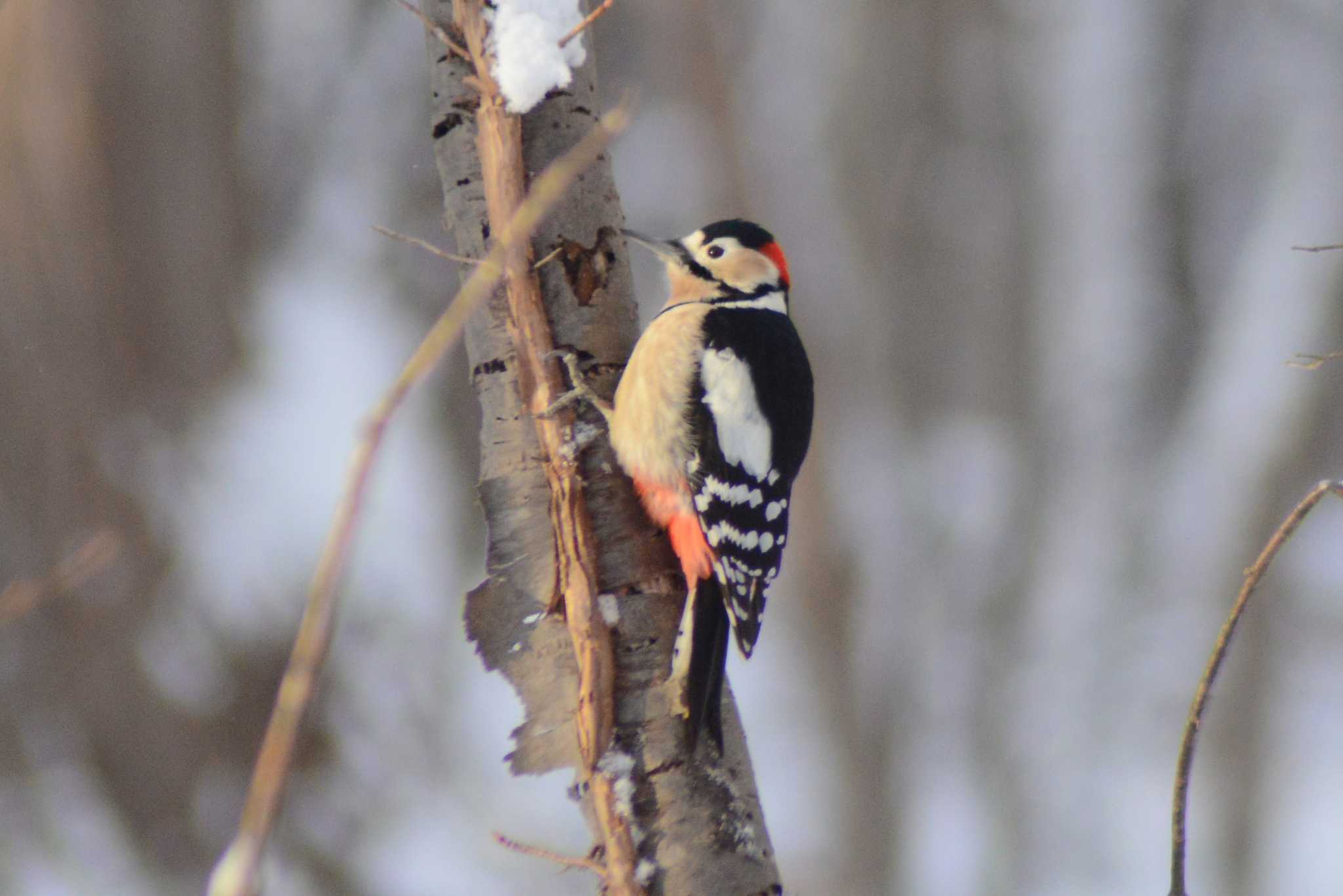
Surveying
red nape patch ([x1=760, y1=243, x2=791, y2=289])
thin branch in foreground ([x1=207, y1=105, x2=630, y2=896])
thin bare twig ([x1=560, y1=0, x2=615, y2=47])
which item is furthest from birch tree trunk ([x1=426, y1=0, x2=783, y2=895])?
thin branch in foreground ([x1=207, y1=105, x2=630, y2=896])

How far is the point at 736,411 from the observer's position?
288 centimetres

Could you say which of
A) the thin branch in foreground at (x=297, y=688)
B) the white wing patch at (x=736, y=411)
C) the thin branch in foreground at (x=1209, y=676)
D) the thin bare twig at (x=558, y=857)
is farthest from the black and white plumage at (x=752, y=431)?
the thin branch in foreground at (x=297, y=688)

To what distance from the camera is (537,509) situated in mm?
2312

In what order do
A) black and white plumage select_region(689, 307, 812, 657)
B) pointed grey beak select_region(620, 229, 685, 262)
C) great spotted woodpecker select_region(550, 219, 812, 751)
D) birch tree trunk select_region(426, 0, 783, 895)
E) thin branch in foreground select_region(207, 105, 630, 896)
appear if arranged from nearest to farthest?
1. thin branch in foreground select_region(207, 105, 630, 896)
2. birch tree trunk select_region(426, 0, 783, 895)
3. great spotted woodpecker select_region(550, 219, 812, 751)
4. black and white plumage select_region(689, 307, 812, 657)
5. pointed grey beak select_region(620, 229, 685, 262)

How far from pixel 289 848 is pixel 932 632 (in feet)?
14.0

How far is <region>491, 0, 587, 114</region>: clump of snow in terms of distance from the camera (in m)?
2.31

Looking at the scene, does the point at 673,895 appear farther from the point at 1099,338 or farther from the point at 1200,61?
the point at 1200,61


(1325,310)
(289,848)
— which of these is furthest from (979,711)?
(289,848)

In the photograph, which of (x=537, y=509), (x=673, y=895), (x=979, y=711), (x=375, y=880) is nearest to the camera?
(x=673, y=895)

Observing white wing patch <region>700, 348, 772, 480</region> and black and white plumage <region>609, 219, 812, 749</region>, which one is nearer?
black and white plumage <region>609, 219, 812, 749</region>

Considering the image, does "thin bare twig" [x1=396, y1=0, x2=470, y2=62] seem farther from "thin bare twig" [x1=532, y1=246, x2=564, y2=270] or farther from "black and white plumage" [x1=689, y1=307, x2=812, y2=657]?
"black and white plumage" [x1=689, y1=307, x2=812, y2=657]

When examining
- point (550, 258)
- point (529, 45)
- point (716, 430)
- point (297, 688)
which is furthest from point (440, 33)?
point (297, 688)

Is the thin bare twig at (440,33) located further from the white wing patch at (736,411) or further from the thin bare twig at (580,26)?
the white wing patch at (736,411)

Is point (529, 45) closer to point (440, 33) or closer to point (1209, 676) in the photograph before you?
point (440, 33)
